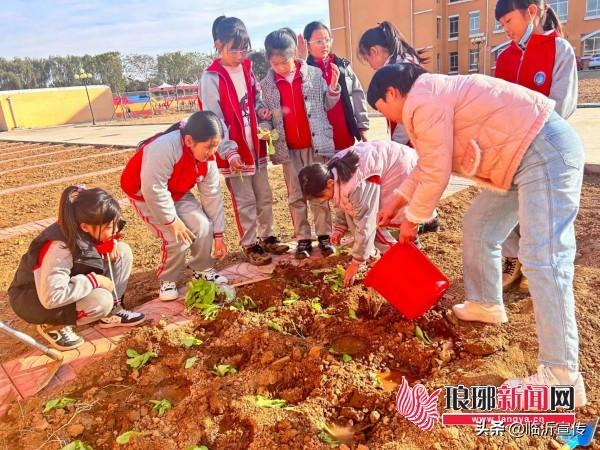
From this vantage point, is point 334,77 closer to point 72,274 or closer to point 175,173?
point 175,173

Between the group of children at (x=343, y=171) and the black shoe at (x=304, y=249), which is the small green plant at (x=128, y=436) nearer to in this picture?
the group of children at (x=343, y=171)

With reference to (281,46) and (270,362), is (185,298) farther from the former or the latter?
(281,46)

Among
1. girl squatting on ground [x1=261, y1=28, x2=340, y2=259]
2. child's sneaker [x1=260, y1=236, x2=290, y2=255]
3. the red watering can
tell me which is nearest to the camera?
the red watering can

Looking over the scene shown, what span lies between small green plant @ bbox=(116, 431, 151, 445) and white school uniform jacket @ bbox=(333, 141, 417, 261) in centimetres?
155

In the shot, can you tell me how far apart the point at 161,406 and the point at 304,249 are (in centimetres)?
184

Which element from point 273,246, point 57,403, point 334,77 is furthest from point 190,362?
point 334,77

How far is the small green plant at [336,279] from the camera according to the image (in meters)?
3.02

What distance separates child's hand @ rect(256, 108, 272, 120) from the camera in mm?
3434

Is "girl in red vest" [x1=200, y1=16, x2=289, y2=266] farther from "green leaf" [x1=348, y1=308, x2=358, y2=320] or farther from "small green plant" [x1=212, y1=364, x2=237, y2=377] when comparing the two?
"small green plant" [x1=212, y1=364, x2=237, y2=377]

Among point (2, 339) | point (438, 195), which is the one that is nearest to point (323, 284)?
point (438, 195)

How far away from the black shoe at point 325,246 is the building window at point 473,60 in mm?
38015

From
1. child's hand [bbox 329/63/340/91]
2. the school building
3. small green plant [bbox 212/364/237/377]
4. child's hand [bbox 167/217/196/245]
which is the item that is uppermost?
the school building

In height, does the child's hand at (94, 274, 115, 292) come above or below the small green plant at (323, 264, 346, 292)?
above

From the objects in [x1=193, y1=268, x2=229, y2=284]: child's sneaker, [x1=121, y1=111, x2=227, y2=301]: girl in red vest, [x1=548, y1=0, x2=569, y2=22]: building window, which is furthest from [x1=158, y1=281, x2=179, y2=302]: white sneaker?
[x1=548, y1=0, x2=569, y2=22]: building window
